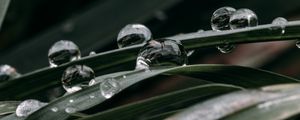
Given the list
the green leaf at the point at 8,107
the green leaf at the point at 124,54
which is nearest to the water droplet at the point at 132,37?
the green leaf at the point at 124,54

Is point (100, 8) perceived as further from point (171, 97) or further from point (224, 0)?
point (171, 97)

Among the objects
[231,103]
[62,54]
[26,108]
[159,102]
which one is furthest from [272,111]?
[62,54]

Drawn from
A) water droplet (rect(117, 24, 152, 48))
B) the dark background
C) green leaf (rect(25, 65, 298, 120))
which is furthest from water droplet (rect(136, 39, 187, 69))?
the dark background

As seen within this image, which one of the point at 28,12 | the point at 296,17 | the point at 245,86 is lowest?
the point at 245,86

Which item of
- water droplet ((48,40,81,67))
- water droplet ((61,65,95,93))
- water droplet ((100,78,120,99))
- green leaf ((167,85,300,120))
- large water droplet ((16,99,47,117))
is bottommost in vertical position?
green leaf ((167,85,300,120))

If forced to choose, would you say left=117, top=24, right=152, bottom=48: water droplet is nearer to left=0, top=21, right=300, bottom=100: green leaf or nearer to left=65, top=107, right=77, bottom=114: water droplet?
left=0, top=21, right=300, bottom=100: green leaf

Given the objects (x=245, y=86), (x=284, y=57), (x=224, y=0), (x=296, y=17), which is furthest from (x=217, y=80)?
(x=296, y=17)

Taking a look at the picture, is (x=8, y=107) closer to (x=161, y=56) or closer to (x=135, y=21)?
(x=161, y=56)
